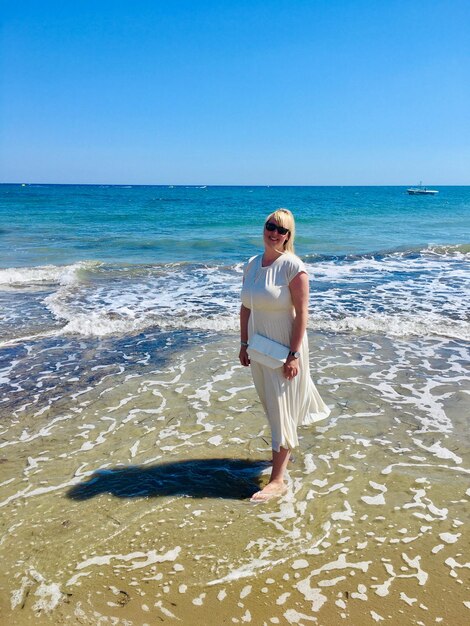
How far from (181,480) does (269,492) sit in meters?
0.87

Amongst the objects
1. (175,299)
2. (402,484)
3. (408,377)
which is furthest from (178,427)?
(175,299)

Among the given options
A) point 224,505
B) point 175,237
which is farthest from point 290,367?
point 175,237

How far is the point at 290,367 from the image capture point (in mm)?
4266

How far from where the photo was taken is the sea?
11.3 feet

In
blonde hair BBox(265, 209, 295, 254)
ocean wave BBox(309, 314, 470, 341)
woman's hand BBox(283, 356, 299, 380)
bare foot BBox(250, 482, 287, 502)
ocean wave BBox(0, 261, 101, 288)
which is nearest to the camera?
blonde hair BBox(265, 209, 295, 254)

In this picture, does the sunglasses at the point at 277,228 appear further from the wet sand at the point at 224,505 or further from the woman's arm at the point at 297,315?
the wet sand at the point at 224,505

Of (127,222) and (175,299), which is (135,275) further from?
(127,222)

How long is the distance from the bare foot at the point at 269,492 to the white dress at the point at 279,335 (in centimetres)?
35

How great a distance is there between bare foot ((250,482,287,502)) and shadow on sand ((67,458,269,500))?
152 millimetres

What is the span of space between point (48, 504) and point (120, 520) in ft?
2.27

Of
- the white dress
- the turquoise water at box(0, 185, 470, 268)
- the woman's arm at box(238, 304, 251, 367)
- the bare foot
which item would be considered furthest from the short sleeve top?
the turquoise water at box(0, 185, 470, 268)

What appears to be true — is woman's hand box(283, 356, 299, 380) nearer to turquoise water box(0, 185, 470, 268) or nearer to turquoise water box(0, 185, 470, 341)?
turquoise water box(0, 185, 470, 341)

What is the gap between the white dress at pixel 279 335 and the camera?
164 inches

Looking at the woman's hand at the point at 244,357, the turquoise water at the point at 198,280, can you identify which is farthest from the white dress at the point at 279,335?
the turquoise water at the point at 198,280
